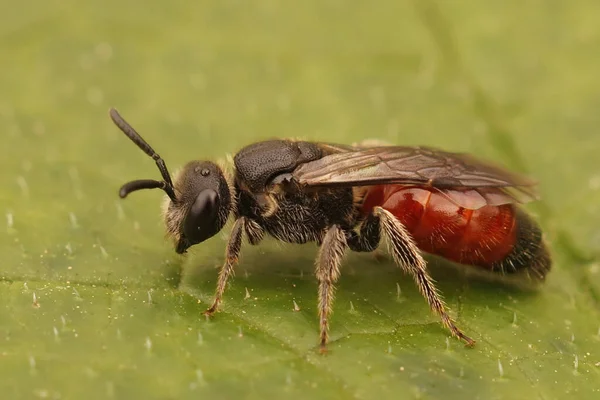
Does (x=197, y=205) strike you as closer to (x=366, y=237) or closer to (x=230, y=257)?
(x=230, y=257)

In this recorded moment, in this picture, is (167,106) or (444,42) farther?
(444,42)

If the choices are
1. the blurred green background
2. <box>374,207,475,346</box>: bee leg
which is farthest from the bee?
the blurred green background

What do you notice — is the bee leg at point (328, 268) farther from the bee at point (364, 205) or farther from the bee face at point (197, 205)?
the bee face at point (197, 205)

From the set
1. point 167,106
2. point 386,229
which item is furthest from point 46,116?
point 386,229

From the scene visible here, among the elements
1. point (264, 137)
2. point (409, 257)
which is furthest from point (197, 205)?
point (264, 137)

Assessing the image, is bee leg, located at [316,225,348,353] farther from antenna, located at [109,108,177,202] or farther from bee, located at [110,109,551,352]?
antenna, located at [109,108,177,202]

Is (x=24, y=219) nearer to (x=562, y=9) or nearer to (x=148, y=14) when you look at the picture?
(x=148, y=14)

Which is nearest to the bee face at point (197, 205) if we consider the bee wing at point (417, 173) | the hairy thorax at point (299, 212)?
the hairy thorax at point (299, 212)

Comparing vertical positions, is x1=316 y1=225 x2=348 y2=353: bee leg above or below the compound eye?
below
